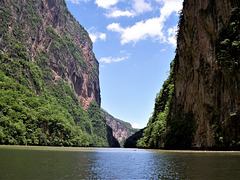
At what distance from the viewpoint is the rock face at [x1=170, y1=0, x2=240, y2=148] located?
114 ft

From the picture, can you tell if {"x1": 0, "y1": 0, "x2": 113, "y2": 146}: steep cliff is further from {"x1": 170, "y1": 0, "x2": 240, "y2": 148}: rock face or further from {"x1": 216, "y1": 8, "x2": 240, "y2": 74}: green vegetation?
{"x1": 216, "y1": 8, "x2": 240, "y2": 74}: green vegetation

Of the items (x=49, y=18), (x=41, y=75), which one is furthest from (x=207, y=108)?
(x=49, y=18)

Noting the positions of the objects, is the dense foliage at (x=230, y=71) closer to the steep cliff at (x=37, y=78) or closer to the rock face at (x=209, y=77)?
the rock face at (x=209, y=77)

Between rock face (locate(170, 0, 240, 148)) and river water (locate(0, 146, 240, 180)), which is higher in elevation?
rock face (locate(170, 0, 240, 148))

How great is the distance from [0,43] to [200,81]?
8640 centimetres

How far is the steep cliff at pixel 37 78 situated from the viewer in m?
78.5

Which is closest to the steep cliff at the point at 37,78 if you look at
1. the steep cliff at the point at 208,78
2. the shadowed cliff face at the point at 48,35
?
the shadowed cliff face at the point at 48,35

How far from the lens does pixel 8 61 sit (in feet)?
346

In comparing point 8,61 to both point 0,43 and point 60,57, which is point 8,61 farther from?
point 60,57

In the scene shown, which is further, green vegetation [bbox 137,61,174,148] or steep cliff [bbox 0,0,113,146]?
steep cliff [bbox 0,0,113,146]

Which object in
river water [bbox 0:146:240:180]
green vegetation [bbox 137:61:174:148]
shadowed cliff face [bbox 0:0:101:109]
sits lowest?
river water [bbox 0:146:240:180]

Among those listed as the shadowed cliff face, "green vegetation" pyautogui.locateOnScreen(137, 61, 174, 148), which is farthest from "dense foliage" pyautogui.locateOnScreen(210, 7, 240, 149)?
the shadowed cliff face

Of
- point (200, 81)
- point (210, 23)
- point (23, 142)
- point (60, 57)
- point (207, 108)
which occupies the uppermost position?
point (60, 57)

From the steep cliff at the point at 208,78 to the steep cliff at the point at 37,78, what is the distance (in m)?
41.6
